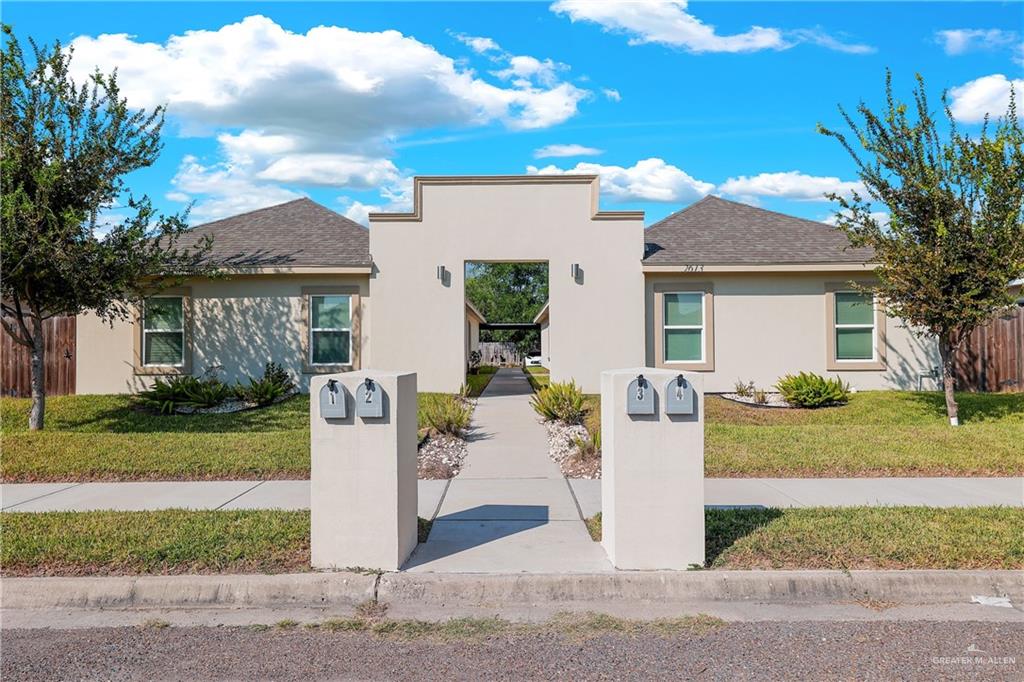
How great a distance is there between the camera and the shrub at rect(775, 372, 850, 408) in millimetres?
14016

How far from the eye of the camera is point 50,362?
1593 cm

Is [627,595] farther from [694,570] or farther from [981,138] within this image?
[981,138]

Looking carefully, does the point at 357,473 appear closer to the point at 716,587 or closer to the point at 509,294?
the point at 716,587

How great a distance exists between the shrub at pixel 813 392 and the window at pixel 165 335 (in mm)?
12344

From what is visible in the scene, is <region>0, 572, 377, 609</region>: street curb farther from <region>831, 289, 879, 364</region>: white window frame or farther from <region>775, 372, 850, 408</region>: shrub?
<region>831, 289, 879, 364</region>: white window frame

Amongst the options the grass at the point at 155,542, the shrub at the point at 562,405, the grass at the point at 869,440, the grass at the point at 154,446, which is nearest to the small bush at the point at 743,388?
the grass at the point at 869,440

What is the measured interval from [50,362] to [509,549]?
1403cm

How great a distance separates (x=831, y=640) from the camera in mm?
4387

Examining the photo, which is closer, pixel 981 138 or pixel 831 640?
pixel 831 640

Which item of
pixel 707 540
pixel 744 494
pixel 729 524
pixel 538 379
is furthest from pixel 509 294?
pixel 707 540

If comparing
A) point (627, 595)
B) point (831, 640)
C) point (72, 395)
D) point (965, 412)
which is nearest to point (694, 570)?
point (627, 595)

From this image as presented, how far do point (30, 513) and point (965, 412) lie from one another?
13681 mm

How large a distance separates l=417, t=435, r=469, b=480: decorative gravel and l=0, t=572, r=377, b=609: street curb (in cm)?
389

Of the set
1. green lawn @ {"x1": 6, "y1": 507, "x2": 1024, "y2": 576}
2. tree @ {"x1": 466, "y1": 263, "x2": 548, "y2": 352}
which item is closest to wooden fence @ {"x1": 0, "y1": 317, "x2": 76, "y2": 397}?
green lawn @ {"x1": 6, "y1": 507, "x2": 1024, "y2": 576}
